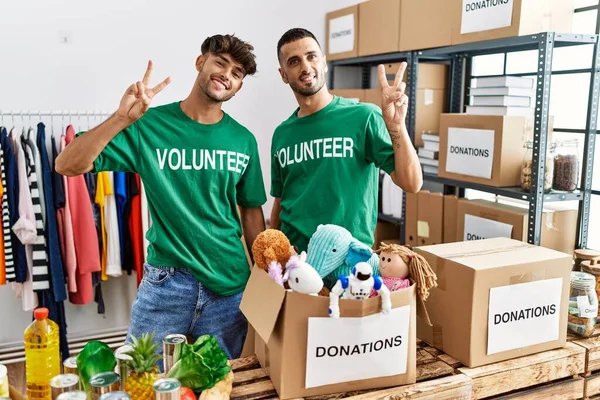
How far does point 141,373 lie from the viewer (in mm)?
1141

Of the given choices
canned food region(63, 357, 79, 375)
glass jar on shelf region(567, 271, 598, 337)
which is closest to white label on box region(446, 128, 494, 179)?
glass jar on shelf region(567, 271, 598, 337)

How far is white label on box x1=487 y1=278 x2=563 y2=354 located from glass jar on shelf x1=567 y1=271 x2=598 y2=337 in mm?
190

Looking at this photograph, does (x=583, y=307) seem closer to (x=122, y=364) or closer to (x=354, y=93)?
(x=122, y=364)

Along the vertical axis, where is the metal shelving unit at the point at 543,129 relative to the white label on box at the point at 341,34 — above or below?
below

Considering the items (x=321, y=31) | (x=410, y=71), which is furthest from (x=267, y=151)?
(x=410, y=71)

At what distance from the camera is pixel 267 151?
3.75m

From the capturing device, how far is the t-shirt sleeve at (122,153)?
1.63 metres

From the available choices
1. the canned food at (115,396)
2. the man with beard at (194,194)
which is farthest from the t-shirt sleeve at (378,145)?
the canned food at (115,396)

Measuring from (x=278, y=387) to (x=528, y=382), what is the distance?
71 cm

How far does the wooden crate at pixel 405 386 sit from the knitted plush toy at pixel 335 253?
277 millimetres

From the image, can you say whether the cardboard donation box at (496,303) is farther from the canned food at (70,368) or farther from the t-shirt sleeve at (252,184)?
the canned food at (70,368)

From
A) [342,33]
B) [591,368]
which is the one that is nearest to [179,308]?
[591,368]

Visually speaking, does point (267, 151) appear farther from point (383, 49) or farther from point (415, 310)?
point (415, 310)

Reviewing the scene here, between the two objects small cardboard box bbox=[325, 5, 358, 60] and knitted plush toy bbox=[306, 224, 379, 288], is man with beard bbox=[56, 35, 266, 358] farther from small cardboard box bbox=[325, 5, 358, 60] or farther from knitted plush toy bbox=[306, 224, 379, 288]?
small cardboard box bbox=[325, 5, 358, 60]
